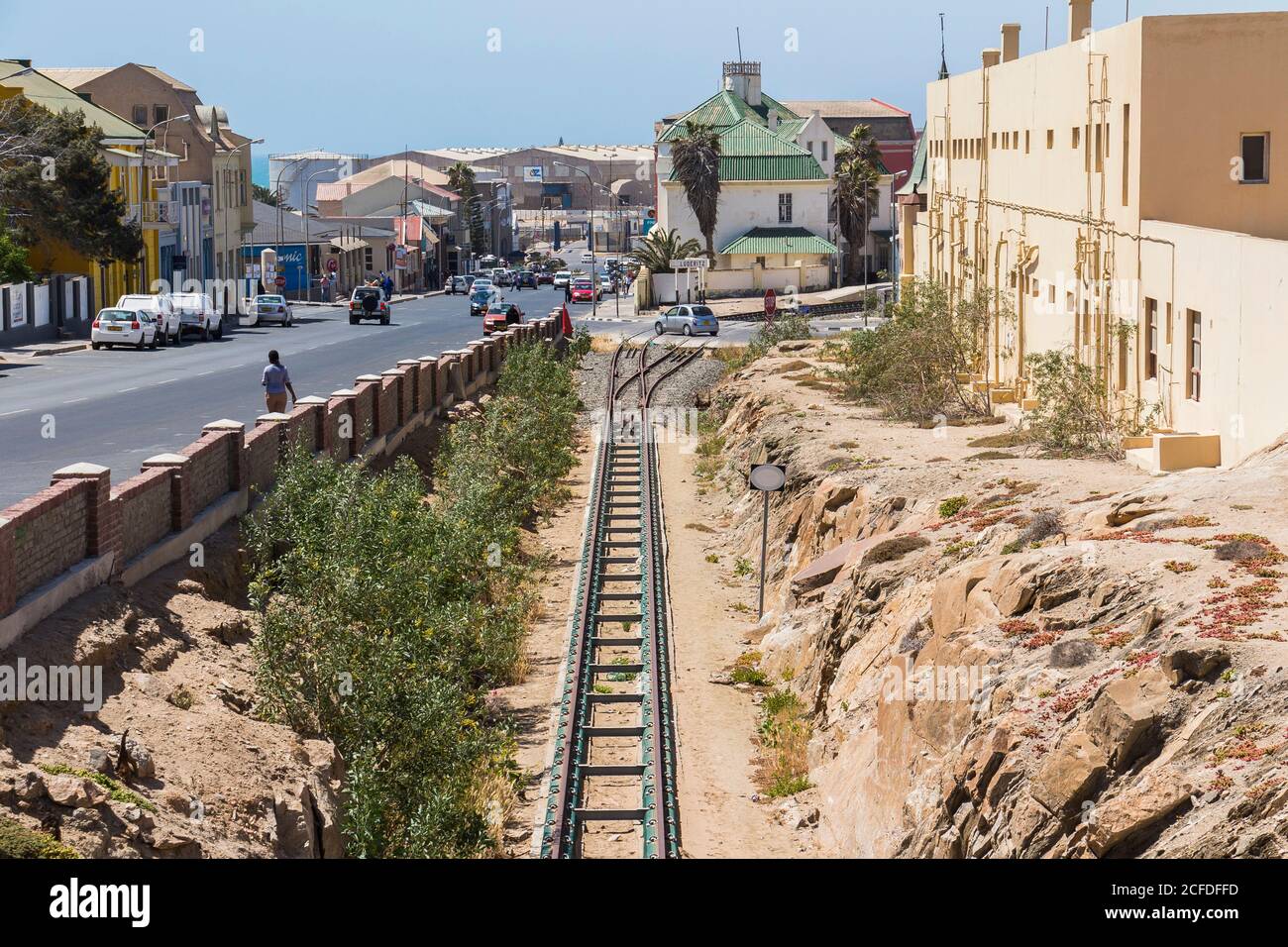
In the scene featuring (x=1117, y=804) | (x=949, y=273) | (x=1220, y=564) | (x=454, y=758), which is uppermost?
(x=949, y=273)

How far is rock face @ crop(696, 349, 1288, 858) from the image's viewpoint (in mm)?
11125

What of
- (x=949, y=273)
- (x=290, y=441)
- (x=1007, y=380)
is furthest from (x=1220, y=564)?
(x=949, y=273)

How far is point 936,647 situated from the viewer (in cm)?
1688

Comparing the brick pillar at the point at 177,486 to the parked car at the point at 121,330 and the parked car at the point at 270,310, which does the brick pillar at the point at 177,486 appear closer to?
the parked car at the point at 121,330

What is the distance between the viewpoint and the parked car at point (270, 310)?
69625 mm

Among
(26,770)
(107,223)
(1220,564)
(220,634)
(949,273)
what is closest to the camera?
(26,770)

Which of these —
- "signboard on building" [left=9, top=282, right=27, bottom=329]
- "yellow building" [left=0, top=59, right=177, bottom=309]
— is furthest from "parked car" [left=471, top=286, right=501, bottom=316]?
"signboard on building" [left=9, top=282, right=27, bottom=329]

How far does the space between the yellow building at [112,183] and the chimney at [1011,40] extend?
3607 centimetres

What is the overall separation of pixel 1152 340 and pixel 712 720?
11.1 m

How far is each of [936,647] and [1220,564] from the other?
9.78 ft

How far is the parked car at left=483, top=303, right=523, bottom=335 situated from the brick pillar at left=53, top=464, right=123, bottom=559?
45433 mm

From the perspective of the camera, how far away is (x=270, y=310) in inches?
2751

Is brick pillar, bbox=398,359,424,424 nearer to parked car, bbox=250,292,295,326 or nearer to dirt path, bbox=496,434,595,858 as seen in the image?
dirt path, bbox=496,434,595,858

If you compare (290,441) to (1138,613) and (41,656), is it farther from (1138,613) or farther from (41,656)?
(1138,613)
